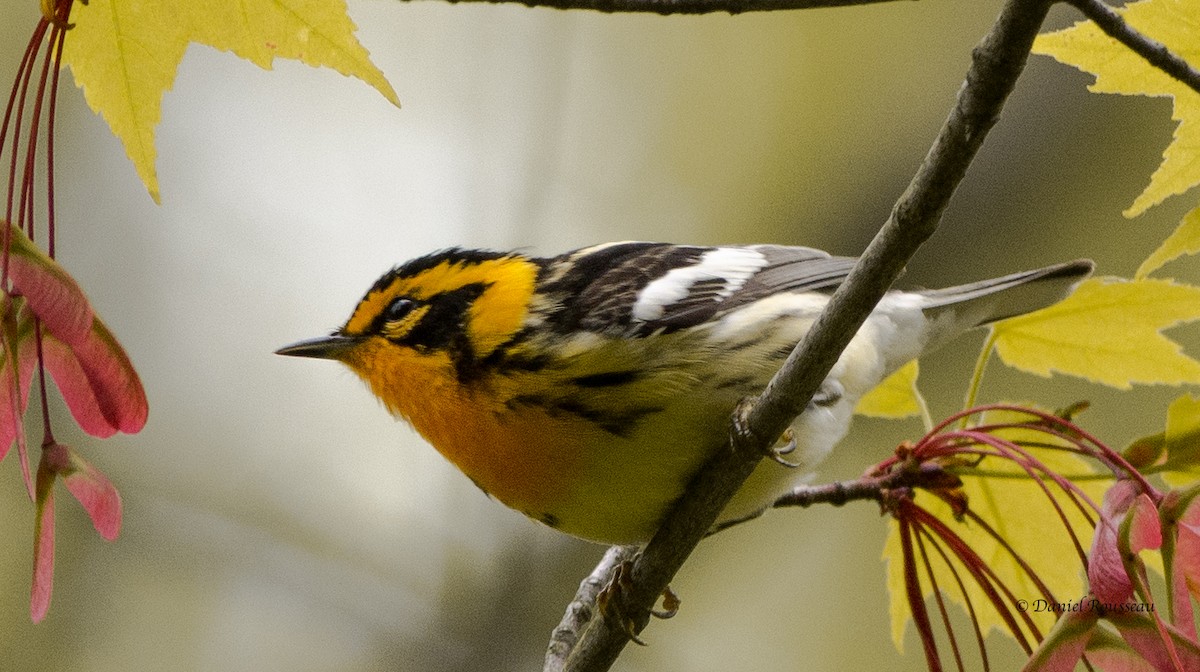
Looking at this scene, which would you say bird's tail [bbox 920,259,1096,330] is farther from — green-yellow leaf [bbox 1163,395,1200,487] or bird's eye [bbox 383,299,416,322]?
bird's eye [bbox 383,299,416,322]

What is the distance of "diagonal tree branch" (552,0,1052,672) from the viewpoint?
1.10 m

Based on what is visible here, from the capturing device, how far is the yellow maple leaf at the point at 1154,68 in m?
1.39

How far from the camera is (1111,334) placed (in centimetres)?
194

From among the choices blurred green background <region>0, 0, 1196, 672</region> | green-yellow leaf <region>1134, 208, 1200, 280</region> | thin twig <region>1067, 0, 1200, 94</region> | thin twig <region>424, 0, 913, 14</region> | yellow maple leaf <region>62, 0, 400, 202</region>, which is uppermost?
thin twig <region>1067, 0, 1200, 94</region>

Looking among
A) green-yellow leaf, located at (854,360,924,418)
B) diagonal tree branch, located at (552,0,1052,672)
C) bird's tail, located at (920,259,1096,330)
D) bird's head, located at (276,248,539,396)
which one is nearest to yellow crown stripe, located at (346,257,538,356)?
bird's head, located at (276,248,539,396)

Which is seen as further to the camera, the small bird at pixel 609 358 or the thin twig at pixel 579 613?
the thin twig at pixel 579 613

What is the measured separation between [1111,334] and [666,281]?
2.53 feet

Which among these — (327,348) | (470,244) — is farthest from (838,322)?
(470,244)

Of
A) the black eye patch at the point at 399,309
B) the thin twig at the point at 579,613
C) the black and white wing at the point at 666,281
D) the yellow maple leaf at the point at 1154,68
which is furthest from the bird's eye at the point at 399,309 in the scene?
the yellow maple leaf at the point at 1154,68

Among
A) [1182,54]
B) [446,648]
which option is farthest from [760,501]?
[446,648]

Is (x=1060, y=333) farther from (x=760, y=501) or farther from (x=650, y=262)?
(x=650, y=262)

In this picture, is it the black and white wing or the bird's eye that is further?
the bird's eye

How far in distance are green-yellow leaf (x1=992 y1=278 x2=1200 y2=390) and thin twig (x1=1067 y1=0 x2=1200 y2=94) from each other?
1.98 ft

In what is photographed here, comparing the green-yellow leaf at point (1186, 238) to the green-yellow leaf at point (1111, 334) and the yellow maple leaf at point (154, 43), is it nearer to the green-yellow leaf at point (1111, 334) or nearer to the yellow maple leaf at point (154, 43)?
the green-yellow leaf at point (1111, 334)
